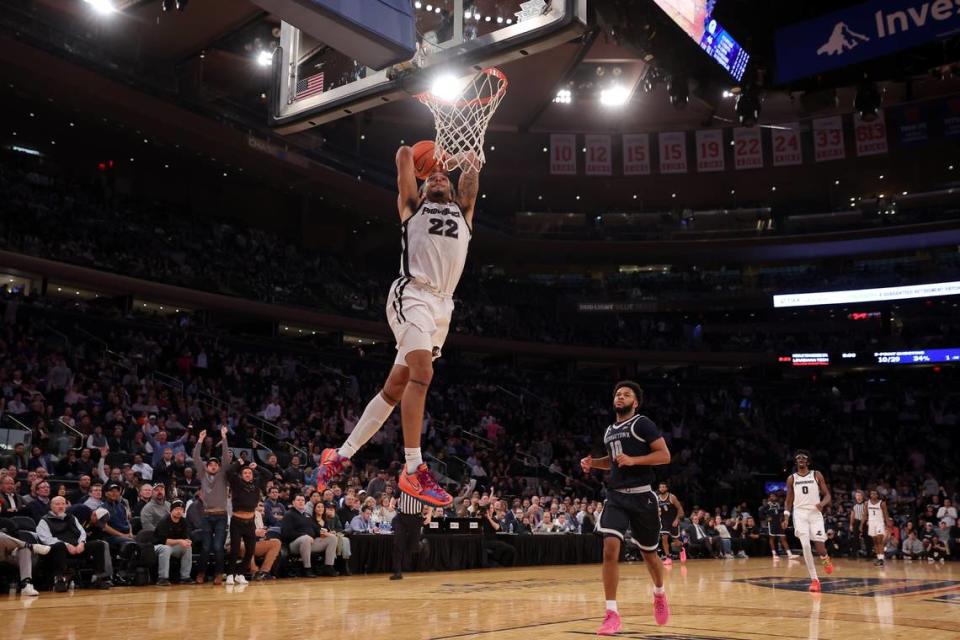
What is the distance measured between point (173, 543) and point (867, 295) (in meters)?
29.8

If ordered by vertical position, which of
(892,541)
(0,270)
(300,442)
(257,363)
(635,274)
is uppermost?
(635,274)

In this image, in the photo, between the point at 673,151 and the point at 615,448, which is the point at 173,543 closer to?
the point at 615,448

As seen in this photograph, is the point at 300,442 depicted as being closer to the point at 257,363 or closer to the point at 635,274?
the point at 257,363

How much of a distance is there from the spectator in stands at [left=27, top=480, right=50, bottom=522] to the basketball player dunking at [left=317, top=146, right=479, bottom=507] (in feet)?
23.6

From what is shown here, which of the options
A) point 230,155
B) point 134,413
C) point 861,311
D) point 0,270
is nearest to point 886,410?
point 861,311

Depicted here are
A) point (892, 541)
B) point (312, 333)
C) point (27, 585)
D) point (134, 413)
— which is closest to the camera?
point (27, 585)

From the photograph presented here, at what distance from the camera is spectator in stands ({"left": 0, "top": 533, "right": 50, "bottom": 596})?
9961 mm

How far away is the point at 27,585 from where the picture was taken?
9945 mm

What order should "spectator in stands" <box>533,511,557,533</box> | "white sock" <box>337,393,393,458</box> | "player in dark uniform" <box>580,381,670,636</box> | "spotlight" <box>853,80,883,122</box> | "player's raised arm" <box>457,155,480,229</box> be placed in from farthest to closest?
"spectator in stands" <box>533,511,557,533</box> < "spotlight" <box>853,80,883,122</box> < "player in dark uniform" <box>580,381,670,636</box> < "player's raised arm" <box>457,155,480,229</box> < "white sock" <box>337,393,393,458</box>

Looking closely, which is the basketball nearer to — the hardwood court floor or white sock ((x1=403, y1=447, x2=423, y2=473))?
white sock ((x1=403, y1=447, x2=423, y2=473))

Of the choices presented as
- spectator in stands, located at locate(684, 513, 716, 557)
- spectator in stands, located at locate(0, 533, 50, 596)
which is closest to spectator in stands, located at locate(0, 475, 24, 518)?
spectator in stands, located at locate(0, 533, 50, 596)

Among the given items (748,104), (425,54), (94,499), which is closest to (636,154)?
(748,104)

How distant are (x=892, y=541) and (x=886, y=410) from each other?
1130 centimetres

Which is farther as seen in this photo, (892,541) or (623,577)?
(892,541)
